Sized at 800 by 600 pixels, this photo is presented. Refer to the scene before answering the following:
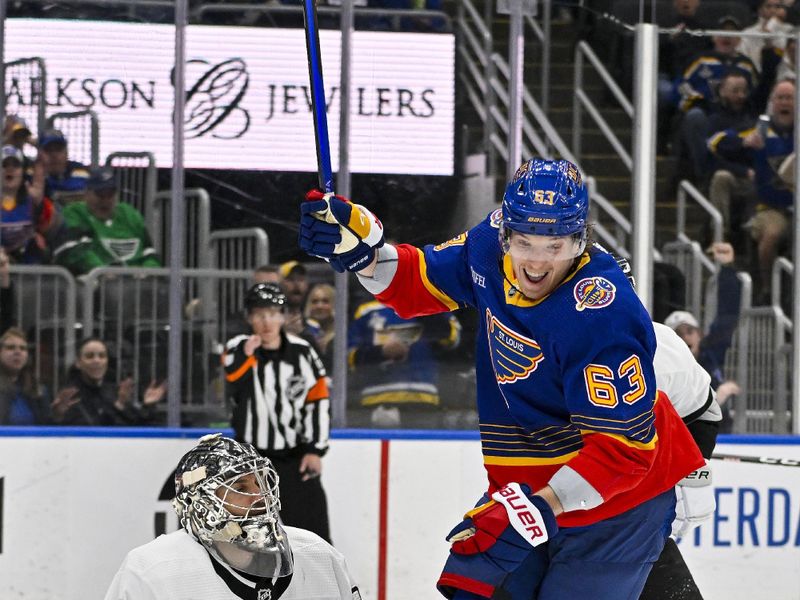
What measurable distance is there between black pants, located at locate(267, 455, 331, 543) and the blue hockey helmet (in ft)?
7.83

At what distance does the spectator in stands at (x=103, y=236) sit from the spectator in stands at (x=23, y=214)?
0.18 feet

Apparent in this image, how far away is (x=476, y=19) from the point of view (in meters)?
5.09

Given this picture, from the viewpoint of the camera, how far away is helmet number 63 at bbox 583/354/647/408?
245 centimetres

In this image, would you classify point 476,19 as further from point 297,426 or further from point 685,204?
point 297,426

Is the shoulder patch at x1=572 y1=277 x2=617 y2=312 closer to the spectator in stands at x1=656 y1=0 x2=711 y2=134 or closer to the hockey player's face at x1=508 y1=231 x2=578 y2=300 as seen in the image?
the hockey player's face at x1=508 y1=231 x2=578 y2=300

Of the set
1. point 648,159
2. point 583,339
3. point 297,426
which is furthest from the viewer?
point 648,159

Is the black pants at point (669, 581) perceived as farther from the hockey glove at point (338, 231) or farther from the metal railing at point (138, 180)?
the metal railing at point (138, 180)

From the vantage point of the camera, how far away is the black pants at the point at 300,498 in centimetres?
479

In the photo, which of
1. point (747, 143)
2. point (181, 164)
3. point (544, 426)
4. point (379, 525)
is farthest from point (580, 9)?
point (544, 426)

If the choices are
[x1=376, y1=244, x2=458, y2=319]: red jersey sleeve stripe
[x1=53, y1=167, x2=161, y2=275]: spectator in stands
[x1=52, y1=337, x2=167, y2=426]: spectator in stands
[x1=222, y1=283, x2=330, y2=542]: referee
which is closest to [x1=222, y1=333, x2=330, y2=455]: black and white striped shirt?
[x1=222, y1=283, x2=330, y2=542]: referee

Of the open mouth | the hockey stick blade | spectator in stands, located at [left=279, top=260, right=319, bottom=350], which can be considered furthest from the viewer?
spectator in stands, located at [left=279, top=260, right=319, bottom=350]

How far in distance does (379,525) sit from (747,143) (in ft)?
6.10

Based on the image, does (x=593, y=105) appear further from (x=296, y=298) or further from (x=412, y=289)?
(x=412, y=289)

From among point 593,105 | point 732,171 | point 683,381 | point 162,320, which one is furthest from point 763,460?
point 162,320
